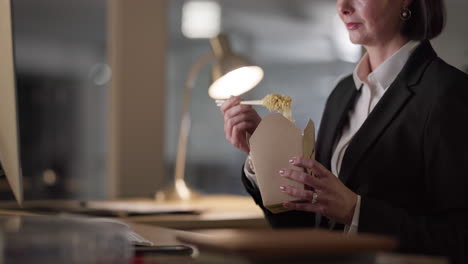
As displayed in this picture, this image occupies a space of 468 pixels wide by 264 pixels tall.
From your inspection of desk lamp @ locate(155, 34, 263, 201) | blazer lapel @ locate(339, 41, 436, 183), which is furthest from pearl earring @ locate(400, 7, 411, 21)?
desk lamp @ locate(155, 34, 263, 201)

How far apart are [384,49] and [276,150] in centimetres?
54

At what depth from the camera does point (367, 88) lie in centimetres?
196

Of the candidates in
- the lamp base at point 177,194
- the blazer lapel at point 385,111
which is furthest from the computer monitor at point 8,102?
the lamp base at point 177,194

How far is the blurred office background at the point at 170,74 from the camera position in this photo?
197 inches

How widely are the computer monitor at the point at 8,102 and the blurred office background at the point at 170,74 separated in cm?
292

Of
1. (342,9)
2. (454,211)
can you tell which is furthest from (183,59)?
(454,211)

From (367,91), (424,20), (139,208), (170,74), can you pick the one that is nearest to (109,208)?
(139,208)

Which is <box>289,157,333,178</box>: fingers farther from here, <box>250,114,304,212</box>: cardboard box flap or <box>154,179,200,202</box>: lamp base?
<box>154,179,200,202</box>: lamp base

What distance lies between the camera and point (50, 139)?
17.4 ft

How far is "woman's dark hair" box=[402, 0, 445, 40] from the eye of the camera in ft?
6.11

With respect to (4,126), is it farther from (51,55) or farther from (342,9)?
(51,55)

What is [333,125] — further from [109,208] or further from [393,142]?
[109,208]

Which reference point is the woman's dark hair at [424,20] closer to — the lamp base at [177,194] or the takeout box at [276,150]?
the takeout box at [276,150]

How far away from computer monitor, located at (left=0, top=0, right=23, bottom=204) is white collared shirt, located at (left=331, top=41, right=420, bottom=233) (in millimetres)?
820
